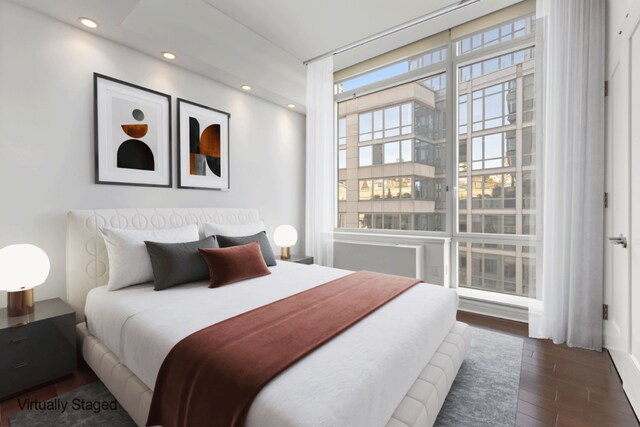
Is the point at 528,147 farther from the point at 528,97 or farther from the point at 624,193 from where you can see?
the point at 624,193

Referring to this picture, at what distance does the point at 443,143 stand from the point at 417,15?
1.33m

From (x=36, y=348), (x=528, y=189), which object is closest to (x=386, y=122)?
(x=528, y=189)

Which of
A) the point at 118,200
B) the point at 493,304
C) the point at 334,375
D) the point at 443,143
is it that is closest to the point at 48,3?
the point at 118,200

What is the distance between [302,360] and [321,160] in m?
3.10

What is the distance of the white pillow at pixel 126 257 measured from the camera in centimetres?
216

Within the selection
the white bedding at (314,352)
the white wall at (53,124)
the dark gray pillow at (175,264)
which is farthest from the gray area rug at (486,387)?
the white wall at (53,124)

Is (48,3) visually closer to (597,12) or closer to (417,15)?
(417,15)

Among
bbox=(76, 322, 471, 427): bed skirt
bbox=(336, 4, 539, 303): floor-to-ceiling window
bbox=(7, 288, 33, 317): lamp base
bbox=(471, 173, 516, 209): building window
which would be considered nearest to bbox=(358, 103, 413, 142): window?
bbox=(336, 4, 539, 303): floor-to-ceiling window

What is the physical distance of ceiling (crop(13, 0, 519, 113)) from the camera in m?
2.38

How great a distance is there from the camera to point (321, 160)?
403 cm

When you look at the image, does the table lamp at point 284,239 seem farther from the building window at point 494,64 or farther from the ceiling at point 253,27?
the building window at point 494,64

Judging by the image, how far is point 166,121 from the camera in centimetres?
287

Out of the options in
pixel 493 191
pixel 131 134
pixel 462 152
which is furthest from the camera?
pixel 462 152

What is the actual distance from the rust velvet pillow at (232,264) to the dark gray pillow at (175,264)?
72 mm
